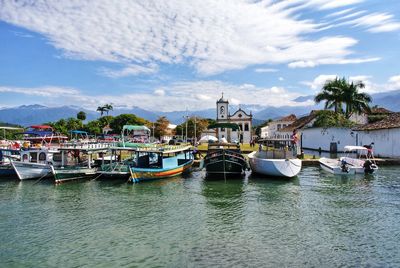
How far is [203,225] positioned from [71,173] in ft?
53.4

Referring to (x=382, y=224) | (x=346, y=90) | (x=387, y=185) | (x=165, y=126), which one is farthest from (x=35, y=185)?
(x=165, y=126)

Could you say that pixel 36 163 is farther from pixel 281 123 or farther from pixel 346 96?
pixel 281 123

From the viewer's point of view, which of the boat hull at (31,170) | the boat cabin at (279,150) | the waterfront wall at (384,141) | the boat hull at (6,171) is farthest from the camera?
the waterfront wall at (384,141)

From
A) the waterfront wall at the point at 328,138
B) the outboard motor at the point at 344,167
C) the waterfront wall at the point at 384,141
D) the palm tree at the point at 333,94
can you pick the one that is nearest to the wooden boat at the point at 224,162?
the outboard motor at the point at 344,167

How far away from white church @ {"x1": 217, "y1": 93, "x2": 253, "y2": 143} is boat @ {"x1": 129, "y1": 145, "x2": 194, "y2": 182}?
6099cm

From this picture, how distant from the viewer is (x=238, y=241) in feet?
41.6

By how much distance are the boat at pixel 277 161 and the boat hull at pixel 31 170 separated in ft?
56.1

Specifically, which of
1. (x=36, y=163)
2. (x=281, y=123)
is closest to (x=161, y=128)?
(x=281, y=123)

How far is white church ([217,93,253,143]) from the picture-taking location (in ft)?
309

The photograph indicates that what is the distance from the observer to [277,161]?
2644cm

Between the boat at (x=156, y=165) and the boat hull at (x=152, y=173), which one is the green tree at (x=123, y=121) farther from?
the boat hull at (x=152, y=173)

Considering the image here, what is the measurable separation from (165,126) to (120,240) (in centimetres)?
7996

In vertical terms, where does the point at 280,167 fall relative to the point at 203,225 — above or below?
above

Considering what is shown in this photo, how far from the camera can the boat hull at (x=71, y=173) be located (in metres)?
26.6
